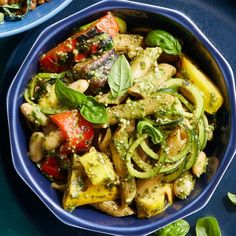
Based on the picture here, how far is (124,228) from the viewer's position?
247cm

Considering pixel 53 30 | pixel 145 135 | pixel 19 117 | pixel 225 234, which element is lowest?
pixel 225 234

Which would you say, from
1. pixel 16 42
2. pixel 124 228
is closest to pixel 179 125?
pixel 124 228

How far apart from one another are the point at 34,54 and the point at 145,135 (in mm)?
556

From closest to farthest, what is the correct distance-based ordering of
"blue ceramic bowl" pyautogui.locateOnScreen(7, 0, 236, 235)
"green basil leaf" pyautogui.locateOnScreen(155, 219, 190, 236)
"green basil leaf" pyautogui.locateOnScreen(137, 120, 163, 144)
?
1. "green basil leaf" pyautogui.locateOnScreen(137, 120, 163, 144)
2. "blue ceramic bowl" pyautogui.locateOnScreen(7, 0, 236, 235)
3. "green basil leaf" pyautogui.locateOnScreen(155, 219, 190, 236)

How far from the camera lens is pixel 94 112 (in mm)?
2311

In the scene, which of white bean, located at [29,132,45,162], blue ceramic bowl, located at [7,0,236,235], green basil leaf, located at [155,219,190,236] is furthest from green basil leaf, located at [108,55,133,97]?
green basil leaf, located at [155,219,190,236]

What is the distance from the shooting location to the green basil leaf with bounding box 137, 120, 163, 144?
7.52 ft

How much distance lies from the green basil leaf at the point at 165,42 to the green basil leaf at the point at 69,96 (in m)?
0.37

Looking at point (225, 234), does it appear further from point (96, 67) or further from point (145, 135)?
point (96, 67)

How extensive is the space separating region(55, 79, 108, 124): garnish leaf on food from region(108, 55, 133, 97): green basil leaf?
0.08 metres

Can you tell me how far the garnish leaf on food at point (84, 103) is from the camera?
2.30m

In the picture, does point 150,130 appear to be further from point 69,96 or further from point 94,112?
point 69,96

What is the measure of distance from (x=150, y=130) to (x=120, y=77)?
24 cm

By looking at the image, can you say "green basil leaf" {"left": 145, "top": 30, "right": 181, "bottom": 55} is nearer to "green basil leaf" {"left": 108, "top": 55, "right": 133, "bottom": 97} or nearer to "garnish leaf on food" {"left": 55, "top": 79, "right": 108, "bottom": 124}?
"green basil leaf" {"left": 108, "top": 55, "right": 133, "bottom": 97}
